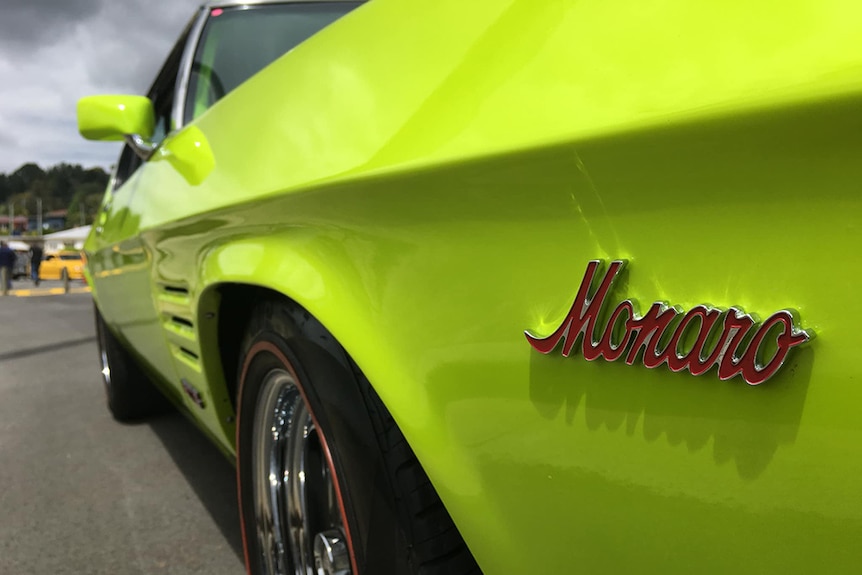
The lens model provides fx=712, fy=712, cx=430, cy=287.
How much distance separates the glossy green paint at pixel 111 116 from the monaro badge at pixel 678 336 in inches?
80.4

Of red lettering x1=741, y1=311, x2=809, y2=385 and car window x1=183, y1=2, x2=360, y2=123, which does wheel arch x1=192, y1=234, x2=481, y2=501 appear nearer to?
red lettering x1=741, y1=311, x2=809, y2=385

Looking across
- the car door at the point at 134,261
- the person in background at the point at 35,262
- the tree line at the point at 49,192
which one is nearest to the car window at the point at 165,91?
the car door at the point at 134,261

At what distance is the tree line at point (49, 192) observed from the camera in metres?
70.8

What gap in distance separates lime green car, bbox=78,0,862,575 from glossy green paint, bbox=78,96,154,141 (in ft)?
3.84

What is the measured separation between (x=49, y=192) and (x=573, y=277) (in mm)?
91896

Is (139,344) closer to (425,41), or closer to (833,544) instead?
(425,41)

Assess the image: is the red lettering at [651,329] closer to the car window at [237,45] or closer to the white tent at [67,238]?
the car window at [237,45]

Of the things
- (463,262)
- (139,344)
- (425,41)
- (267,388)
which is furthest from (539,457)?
(139,344)

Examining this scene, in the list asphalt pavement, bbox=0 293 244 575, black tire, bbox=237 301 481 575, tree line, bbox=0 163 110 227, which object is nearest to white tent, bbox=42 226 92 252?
tree line, bbox=0 163 110 227

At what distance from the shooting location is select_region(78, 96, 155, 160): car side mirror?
2322 mm

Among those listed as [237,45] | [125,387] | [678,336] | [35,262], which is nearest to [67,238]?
[35,262]

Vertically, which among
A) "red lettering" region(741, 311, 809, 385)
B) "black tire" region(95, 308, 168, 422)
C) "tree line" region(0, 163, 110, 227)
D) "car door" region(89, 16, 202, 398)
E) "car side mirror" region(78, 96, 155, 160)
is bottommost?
"black tire" region(95, 308, 168, 422)

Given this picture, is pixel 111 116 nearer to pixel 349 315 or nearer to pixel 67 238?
pixel 349 315

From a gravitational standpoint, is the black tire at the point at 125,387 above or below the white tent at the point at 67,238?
below
